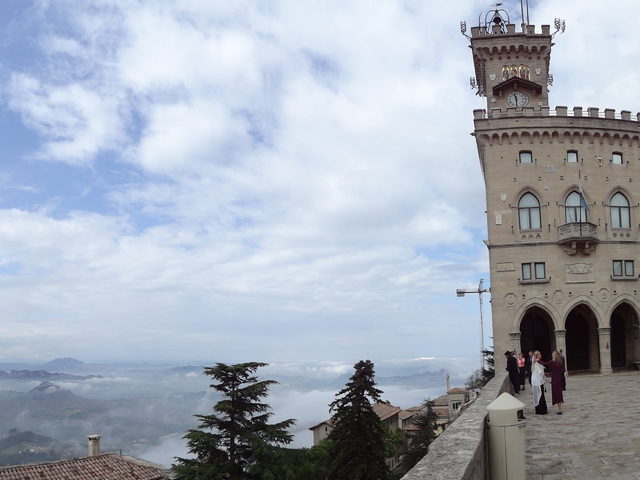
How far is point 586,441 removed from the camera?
10070 mm

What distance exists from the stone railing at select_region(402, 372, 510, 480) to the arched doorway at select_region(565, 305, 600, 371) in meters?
29.1

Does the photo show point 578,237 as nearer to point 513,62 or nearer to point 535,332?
point 535,332

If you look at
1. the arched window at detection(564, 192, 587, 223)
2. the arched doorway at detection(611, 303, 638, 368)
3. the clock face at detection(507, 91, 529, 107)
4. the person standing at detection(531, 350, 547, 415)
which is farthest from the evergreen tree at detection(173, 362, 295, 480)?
the clock face at detection(507, 91, 529, 107)

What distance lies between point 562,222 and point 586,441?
23.5 metres

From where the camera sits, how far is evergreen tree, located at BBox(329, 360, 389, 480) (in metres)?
27.8

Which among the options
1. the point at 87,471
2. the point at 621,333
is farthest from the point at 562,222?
the point at 87,471

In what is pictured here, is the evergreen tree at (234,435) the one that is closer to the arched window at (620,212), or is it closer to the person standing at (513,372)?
the person standing at (513,372)

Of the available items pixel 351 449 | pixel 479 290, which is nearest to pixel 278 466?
pixel 351 449

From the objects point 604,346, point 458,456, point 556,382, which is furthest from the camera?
point 604,346

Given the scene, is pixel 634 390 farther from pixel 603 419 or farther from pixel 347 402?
pixel 347 402

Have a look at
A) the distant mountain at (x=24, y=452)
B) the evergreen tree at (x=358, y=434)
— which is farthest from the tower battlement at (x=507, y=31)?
the distant mountain at (x=24, y=452)

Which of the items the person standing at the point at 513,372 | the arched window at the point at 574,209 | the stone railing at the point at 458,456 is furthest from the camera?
the arched window at the point at 574,209

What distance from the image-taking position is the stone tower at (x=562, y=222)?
102 ft

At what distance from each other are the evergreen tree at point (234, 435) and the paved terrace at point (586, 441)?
10.4 metres
